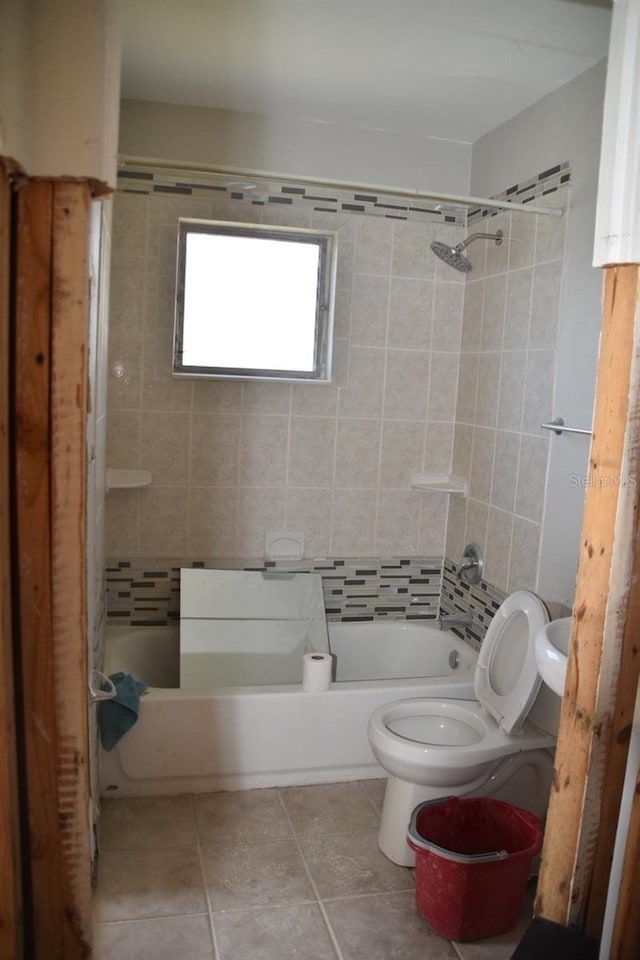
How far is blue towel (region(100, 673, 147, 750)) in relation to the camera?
2.74 m

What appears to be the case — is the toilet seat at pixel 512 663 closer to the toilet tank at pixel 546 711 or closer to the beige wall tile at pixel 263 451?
the toilet tank at pixel 546 711

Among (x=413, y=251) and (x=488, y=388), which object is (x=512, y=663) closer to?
(x=488, y=388)

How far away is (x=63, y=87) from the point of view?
4.08ft

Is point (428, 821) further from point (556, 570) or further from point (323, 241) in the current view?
point (323, 241)

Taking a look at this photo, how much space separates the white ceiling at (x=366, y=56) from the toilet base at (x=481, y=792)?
7.12 ft

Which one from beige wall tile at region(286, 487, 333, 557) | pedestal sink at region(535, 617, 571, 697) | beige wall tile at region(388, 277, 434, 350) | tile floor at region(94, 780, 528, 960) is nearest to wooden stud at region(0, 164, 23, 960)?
tile floor at region(94, 780, 528, 960)

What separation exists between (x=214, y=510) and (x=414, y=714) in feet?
4.14

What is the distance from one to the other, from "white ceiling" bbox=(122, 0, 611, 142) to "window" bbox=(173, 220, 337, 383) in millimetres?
501

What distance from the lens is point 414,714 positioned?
280 centimetres

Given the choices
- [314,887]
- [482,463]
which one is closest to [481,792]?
[314,887]

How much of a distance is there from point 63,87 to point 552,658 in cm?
160

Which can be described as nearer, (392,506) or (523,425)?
(523,425)

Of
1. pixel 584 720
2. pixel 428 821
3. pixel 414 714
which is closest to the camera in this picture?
pixel 584 720

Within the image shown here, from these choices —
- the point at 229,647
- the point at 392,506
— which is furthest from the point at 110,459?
the point at 392,506
